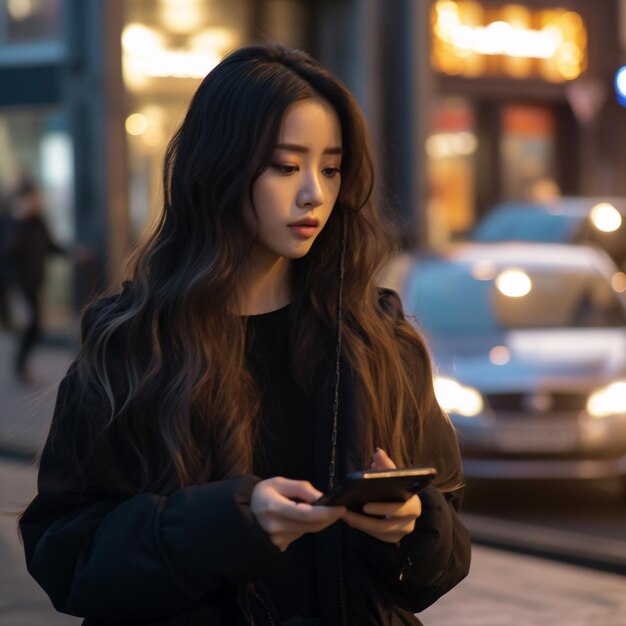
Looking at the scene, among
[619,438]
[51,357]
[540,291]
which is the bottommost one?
[51,357]

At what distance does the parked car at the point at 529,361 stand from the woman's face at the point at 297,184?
5875 millimetres

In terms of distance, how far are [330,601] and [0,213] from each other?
60.6ft

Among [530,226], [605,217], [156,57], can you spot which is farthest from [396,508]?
[156,57]

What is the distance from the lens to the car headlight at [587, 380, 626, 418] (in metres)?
8.88

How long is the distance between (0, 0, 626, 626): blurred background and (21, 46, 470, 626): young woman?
0.27m

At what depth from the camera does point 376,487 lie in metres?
2.08

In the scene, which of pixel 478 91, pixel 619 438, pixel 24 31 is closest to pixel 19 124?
pixel 24 31

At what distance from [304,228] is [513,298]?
7594mm

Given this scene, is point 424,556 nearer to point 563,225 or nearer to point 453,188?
point 563,225

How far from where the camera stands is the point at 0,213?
20250 millimetres

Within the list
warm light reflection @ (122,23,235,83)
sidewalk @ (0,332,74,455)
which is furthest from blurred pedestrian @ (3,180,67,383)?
warm light reflection @ (122,23,235,83)

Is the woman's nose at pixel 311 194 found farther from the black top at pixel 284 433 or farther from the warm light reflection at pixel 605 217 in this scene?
the warm light reflection at pixel 605 217

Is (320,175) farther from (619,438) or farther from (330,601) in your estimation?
(619,438)

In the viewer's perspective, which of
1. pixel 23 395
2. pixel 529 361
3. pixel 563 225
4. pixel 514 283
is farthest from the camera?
pixel 563 225
